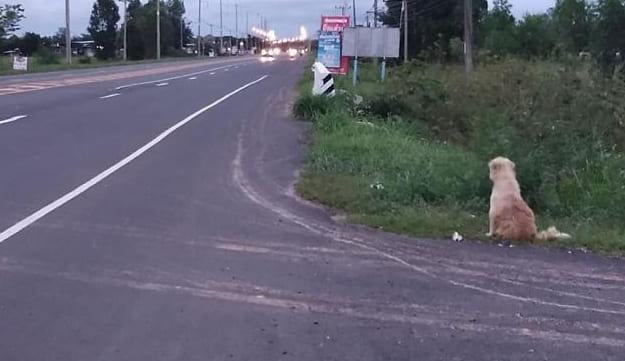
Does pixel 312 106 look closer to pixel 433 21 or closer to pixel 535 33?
pixel 535 33

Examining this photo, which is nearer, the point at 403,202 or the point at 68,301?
the point at 68,301

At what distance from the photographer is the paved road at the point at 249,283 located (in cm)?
636

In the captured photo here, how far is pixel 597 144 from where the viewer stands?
15.0 meters

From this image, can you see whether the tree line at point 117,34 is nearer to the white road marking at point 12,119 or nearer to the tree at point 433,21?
the tree at point 433,21

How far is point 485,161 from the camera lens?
12.4m

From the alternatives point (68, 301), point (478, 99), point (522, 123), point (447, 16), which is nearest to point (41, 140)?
point (522, 123)

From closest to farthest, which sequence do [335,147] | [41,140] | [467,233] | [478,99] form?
[467,233] → [335,147] → [41,140] → [478,99]

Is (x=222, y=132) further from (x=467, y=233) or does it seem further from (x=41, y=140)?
(x=467, y=233)

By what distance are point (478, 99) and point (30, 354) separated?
61.3 feet

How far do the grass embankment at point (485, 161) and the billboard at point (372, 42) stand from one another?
11.8m

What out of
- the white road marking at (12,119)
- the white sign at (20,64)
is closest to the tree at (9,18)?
the white sign at (20,64)

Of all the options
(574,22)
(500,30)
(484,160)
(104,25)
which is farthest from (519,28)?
(104,25)

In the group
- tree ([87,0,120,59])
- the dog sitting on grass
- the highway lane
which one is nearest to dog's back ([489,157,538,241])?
the dog sitting on grass

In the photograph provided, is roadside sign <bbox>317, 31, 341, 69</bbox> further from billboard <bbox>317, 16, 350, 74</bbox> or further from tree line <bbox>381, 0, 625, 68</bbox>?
tree line <bbox>381, 0, 625, 68</bbox>
